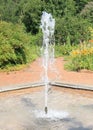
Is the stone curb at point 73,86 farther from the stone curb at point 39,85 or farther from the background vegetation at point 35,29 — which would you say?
the background vegetation at point 35,29

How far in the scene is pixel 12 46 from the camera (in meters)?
13.2

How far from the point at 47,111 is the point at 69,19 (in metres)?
11.4

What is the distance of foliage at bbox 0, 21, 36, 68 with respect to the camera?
12820 millimetres

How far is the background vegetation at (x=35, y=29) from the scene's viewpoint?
13228mm

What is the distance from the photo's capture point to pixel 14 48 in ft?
44.0

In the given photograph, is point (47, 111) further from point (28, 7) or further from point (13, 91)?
point (28, 7)

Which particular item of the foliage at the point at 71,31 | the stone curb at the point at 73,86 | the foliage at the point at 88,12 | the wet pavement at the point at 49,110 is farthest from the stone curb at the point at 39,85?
the foliage at the point at 88,12

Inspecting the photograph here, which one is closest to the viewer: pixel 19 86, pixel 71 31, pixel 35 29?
pixel 19 86

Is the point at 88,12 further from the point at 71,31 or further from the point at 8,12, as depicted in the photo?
the point at 71,31

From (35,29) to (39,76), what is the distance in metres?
12.1

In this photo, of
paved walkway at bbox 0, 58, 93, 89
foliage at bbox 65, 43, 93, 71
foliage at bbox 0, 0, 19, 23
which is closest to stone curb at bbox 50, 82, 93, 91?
paved walkway at bbox 0, 58, 93, 89

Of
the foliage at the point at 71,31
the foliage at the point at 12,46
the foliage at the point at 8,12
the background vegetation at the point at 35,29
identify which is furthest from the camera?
the foliage at the point at 8,12

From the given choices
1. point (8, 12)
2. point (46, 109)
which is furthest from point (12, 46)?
point (8, 12)

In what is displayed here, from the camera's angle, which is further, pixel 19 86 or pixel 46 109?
pixel 19 86
